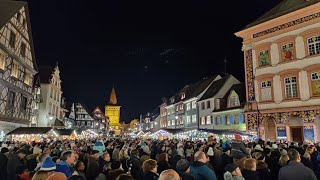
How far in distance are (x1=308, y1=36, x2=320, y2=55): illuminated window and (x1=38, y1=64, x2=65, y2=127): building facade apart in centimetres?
3671

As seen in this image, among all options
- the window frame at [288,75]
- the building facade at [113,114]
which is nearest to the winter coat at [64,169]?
the window frame at [288,75]

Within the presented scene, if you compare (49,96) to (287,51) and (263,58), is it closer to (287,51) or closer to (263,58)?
(263,58)

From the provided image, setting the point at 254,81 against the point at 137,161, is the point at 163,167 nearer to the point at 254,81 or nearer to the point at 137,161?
the point at 137,161

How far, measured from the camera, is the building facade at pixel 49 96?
43.5 m

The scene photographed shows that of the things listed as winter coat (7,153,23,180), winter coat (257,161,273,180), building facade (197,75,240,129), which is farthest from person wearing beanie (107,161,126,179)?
building facade (197,75,240,129)

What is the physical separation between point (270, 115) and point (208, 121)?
16.1 metres

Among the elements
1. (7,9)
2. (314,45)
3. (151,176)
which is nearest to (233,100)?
(314,45)

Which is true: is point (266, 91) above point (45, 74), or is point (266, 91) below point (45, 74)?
below

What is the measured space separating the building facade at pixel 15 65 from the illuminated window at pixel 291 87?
27.1m

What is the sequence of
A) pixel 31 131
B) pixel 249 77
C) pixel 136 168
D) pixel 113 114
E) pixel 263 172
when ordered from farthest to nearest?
pixel 113 114 → pixel 249 77 → pixel 31 131 → pixel 136 168 → pixel 263 172

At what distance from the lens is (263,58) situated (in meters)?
29.4

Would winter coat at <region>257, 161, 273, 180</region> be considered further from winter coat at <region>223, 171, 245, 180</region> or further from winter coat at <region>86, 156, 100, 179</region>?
winter coat at <region>86, 156, 100, 179</region>

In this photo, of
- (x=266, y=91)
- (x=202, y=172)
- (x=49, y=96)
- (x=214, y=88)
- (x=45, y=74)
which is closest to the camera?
(x=202, y=172)

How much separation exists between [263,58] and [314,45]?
17.2ft
